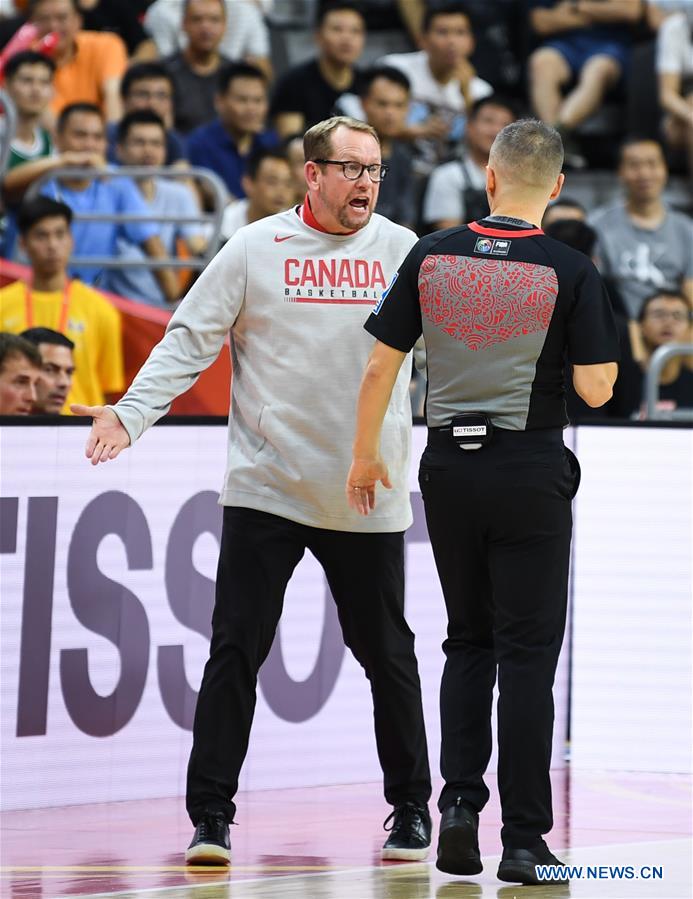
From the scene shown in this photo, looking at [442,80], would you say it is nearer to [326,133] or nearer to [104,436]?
[326,133]

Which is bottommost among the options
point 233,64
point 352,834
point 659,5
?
point 352,834

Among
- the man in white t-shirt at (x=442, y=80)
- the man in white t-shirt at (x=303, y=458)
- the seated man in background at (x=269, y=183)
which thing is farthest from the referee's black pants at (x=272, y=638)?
the man in white t-shirt at (x=442, y=80)

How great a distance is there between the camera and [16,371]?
7355mm

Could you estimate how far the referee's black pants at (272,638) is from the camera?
5.48m

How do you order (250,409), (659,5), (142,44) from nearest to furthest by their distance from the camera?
(250,409) < (142,44) < (659,5)

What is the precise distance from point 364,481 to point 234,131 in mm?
7703

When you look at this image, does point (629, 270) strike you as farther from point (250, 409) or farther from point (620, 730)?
point (250, 409)

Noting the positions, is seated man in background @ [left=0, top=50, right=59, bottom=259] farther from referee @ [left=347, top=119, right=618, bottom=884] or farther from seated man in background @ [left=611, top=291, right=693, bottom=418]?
referee @ [left=347, top=119, right=618, bottom=884]

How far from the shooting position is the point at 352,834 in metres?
5.95

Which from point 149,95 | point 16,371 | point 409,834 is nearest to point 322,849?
point 409,834

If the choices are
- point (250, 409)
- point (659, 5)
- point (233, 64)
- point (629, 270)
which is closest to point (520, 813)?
point (250, 409)

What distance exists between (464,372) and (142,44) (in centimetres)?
911

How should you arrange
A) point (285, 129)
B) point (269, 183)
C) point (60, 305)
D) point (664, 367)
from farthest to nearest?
point (285, 129) < point (269, 183) < point (664, 367) < point (60, 305)
